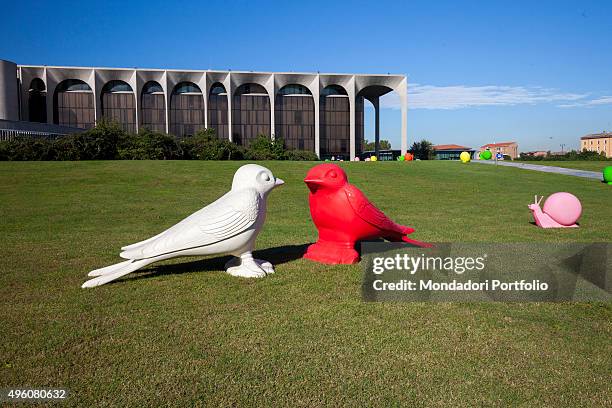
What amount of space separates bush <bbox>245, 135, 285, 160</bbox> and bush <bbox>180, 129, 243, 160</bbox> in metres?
1.63

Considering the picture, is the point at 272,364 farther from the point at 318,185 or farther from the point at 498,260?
the point at 498,260

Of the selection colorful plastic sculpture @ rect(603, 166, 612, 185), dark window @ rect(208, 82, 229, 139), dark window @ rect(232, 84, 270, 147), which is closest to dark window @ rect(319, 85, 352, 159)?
dark window @ rect(232, 84, 270, 147)

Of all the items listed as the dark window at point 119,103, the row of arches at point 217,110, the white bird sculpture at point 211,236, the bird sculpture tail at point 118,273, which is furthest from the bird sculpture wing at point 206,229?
the dark window at point 119,103

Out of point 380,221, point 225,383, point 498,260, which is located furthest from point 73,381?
point 498,260

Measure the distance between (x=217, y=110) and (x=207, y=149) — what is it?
67.7 ft

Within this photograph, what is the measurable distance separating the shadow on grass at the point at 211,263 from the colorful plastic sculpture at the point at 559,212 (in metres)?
6.32

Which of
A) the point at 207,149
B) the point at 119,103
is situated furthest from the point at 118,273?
the point at 119,103

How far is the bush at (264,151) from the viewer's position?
4319 cm

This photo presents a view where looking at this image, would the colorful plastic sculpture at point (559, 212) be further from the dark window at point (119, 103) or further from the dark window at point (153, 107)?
the dark window at point (119, 103)

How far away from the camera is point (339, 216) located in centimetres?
692

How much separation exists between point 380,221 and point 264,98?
5433cm

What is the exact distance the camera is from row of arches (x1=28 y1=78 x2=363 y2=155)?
56.1 m

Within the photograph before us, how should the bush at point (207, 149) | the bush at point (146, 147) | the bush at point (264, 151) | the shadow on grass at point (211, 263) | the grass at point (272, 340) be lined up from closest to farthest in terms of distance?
the grass at point (272, 340) → the shadow on grass at point (211, 263) → the bush at point (146, 147) → the bush at point (207, 149) → the bush at point (264, 151)

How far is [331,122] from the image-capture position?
61250mm
